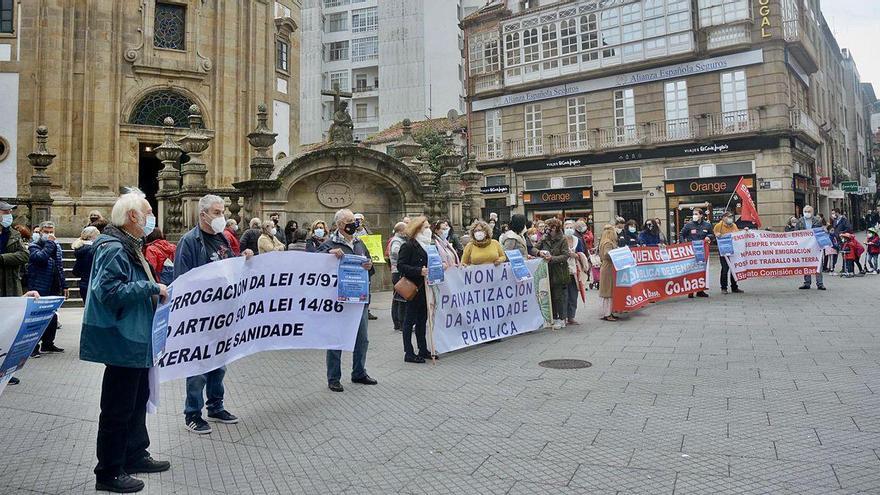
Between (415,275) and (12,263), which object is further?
(12,263)

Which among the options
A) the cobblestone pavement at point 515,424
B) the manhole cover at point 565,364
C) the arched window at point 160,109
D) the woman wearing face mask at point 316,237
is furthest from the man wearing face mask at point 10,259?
the arched window at point 160,109

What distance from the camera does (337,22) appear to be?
203ft

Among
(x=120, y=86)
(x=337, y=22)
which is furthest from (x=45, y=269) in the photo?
(x=337, y=22)

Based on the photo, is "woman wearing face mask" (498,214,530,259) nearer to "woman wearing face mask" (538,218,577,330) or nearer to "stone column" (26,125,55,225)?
"woman wearing face mask" (538,218,577,330)

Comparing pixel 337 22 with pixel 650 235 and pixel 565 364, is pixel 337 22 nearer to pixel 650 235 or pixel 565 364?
pixel 650 235

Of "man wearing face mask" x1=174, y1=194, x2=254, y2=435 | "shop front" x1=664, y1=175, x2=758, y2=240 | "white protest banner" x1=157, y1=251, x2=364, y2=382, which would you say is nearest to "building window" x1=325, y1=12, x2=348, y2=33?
"shop front" x1=664, y1=175, x2=758, y2=240

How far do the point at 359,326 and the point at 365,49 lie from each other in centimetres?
5738

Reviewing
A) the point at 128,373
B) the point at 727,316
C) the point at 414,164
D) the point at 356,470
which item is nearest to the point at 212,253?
the point at 128,373

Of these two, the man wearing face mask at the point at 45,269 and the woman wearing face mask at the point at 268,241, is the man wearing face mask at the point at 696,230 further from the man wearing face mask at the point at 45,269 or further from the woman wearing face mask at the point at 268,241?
the man wearing face mask at the point at 45,269

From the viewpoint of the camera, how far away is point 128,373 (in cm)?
413

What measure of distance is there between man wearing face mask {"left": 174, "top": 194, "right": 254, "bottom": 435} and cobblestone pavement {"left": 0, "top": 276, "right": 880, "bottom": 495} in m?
0.22

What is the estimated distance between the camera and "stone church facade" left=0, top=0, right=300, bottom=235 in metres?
22.0

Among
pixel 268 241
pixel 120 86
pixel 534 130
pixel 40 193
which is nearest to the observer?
pixel 268 241

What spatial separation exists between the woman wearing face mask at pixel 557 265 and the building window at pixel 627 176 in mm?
23733
